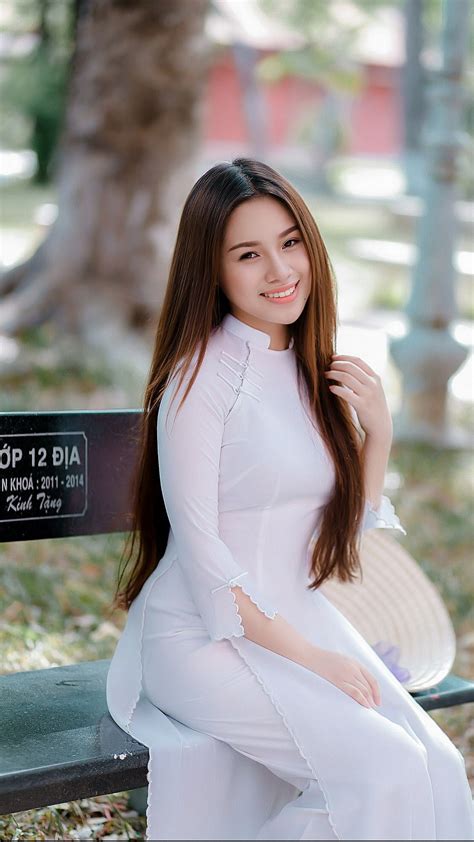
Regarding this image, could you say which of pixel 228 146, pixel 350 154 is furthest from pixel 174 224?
pixel 350 154

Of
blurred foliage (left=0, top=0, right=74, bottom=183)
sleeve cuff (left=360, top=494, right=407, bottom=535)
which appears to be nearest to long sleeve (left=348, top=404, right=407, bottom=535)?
sleeve cuff (left=360, top=494, right=407, bottom=535)

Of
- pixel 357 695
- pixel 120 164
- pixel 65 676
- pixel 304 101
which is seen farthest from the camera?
pixel 304 101

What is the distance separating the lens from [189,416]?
257 cm

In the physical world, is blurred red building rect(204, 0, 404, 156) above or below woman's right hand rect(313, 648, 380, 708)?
above

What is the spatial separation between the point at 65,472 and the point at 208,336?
688 mm

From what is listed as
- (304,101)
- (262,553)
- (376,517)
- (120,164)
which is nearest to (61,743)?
(262,553)

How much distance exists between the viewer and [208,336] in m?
2.68

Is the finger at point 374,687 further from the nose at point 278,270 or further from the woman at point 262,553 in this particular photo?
the nose at point 278,270

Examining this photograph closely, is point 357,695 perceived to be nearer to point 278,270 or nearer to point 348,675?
point 348,675

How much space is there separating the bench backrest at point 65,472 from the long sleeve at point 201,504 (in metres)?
0.55

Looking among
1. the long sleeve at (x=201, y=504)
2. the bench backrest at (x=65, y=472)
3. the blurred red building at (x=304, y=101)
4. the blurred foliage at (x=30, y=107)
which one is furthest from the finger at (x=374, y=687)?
the blurred red building at (x=304, y=101)

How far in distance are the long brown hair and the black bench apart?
0.29m

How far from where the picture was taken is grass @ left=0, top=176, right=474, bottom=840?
3.24 m

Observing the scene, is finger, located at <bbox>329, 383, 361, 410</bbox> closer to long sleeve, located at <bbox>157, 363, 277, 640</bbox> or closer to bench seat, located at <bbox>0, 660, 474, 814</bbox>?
long sleeve, located at <bbox>157, 363, 277, 640</bbox>
